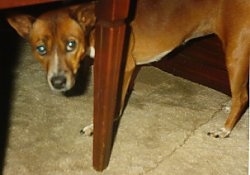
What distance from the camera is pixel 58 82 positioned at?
1.52m

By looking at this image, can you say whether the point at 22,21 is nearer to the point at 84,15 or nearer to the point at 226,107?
the point at 84,15

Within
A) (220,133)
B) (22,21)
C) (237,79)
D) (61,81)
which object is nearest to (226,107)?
(220,133)

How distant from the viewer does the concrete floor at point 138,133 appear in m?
1.61

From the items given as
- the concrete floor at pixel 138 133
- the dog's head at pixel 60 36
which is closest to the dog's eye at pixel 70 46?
the dog's head at pixel 60 36

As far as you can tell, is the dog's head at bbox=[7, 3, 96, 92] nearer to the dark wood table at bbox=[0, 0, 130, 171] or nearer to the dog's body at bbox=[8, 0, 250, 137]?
the dog's body at bbox=[8, 0, 250, 137]

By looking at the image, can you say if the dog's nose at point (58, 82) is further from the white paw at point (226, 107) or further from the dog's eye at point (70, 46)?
the white paw at point (226, 107)

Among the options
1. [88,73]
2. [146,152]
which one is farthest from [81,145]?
[88,73]

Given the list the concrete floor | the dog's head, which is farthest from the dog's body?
the concrete floor

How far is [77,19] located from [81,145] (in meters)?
0.49

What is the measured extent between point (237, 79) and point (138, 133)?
0.43 metres

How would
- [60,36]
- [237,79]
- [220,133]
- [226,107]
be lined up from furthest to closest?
[226,107]
[220,133]
[237,79]
[60,36]

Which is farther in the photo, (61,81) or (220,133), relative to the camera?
(220,133)

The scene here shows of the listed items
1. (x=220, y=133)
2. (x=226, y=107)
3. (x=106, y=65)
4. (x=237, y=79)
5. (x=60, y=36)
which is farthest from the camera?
(x=226, y=107)

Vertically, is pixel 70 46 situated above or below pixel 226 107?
above
